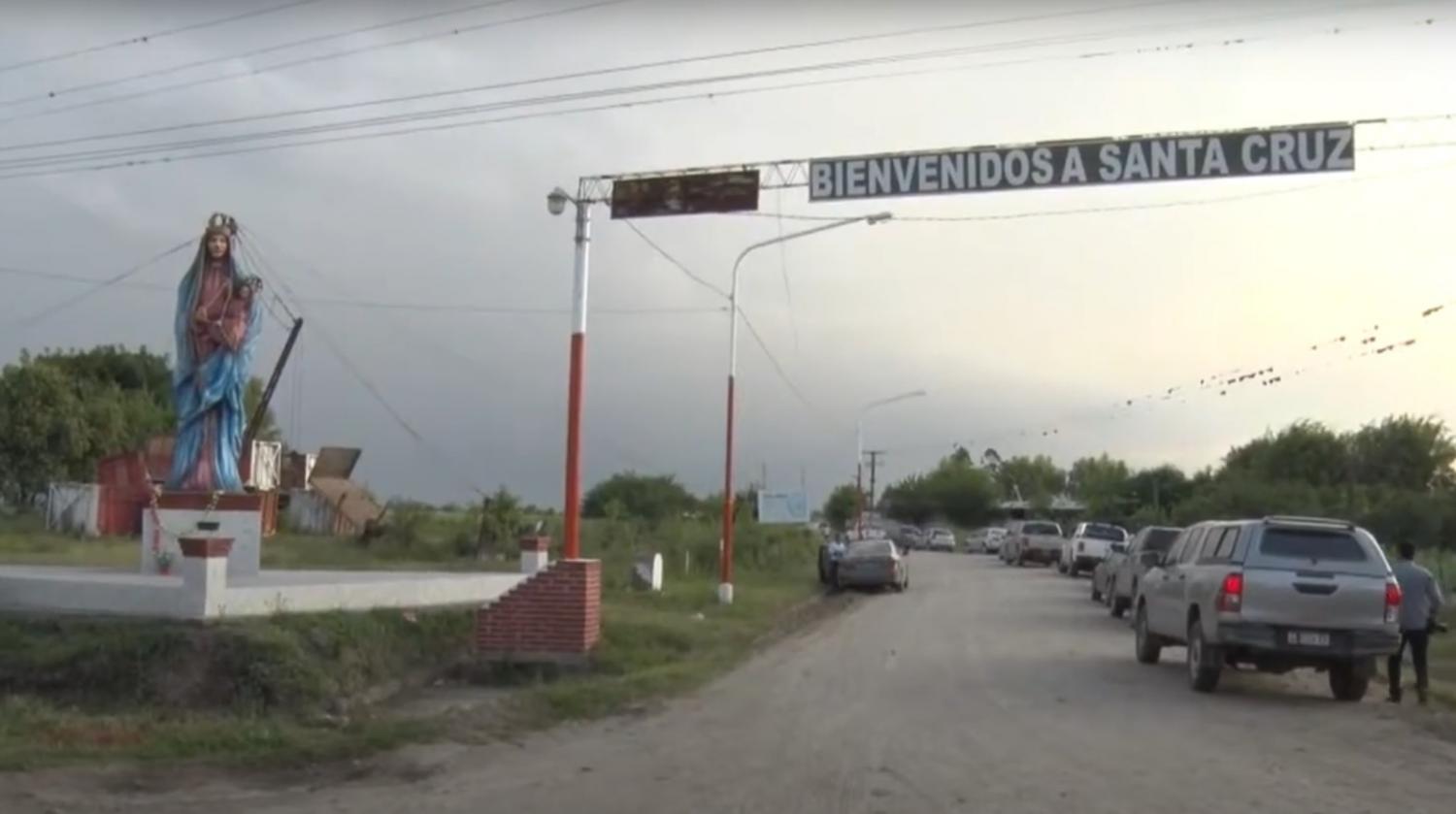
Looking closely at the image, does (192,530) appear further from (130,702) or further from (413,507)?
(413,507)

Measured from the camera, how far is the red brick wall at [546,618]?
69.8 feet

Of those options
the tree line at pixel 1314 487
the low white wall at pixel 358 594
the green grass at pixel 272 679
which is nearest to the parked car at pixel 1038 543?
the tree line at pixel 1314 487

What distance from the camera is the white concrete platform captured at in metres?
19.0

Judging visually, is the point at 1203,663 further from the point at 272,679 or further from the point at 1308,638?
the point at 272,679

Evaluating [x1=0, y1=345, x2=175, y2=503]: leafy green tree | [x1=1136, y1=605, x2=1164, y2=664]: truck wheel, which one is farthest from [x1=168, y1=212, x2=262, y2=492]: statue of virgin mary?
[x1=0, y1=345, x2=175, y2=503]: leafy green tree

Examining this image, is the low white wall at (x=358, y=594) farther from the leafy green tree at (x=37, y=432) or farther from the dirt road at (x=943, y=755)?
the leafy green tree at (x=37, y=432)

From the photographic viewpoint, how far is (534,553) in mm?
25703

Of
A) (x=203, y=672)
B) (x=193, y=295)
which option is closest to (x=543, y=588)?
(x=203, y=672)

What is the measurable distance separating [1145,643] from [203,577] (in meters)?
12.4

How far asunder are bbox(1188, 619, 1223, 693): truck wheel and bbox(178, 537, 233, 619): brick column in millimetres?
11549

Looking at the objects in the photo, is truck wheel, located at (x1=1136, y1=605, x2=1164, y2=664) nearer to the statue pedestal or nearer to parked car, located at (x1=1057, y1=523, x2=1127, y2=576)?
the statue pedestal

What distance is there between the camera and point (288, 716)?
1611 cm

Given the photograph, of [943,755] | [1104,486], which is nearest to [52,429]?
[943,755]

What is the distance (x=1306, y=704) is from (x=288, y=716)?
428 inches
